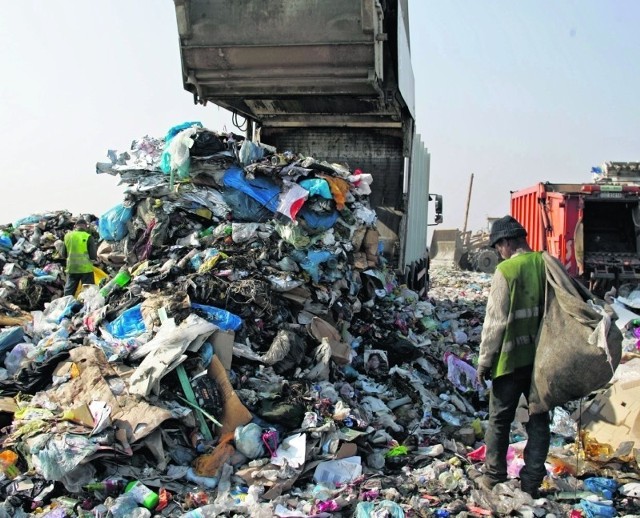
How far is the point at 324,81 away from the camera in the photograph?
20.7 ft

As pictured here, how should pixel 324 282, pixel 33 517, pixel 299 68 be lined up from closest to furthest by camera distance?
pixel 33 517, pixel 324 282, pixel 299 68

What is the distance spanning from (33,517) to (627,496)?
3101 mm

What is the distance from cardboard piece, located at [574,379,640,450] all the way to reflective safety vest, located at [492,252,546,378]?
1.28m

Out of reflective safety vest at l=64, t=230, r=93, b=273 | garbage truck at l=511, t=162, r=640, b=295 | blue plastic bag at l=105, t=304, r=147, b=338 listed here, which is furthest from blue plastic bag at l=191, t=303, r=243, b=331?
garbage truck at l=511, t=162, r=640, b=295

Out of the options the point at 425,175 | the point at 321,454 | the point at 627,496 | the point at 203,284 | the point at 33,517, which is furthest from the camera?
the point at 425,175

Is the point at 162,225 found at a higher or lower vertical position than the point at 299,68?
lower

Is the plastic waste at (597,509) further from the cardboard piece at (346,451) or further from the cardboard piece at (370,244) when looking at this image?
the cardboard piece at (370,244)

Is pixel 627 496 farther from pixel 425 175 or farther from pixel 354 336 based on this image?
pixel 425 175

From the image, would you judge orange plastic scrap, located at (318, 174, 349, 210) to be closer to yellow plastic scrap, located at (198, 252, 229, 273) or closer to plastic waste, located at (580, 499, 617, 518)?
yellow plastic scrap, located at (198, 252, 229, 273)

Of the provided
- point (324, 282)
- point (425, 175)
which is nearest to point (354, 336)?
point (324, 282)

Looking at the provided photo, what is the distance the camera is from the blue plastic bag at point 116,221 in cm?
564

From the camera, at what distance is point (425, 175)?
9.37 metres

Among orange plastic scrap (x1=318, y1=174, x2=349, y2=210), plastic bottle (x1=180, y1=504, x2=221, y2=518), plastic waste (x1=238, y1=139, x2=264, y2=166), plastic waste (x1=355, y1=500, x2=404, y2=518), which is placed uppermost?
plastic waste (x1=238, y1=139, x2=264, y2=166)

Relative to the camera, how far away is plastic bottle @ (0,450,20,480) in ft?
10.6
